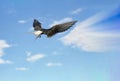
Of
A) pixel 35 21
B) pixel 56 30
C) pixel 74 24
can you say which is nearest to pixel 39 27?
pixel 35 21

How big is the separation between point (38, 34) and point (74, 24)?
523 centimetres

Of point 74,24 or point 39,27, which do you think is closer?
point 74,24

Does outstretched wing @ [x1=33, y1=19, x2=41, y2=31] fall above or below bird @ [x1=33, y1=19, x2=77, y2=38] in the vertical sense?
above

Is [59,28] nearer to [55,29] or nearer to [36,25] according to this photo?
[55,29]

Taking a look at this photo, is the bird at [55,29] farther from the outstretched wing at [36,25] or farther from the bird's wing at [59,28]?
the outstretched wing at [36,25]

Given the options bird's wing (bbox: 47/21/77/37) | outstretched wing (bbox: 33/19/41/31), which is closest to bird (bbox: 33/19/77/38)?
bird's wing (bbox: 47/21/77/37)

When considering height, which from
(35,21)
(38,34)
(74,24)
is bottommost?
(74,24)

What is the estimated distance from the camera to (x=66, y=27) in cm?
1958

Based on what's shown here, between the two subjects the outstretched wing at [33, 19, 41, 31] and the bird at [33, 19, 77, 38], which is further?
the outstretched wing at [33, 19, 41, 31]

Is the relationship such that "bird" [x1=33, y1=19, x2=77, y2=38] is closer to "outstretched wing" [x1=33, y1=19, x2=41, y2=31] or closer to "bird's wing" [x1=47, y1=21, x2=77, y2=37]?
"bird's wing" [x1=47, y1=21, x2=77, y2=37]

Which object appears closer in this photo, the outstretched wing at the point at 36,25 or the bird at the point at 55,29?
the bird at the point at 55,29

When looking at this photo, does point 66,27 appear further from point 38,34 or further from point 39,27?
point 39,27

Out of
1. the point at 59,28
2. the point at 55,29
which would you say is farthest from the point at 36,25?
the point at 59,28

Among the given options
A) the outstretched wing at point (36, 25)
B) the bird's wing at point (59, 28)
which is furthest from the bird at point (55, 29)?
the outstretched wing at point (36, 25)
